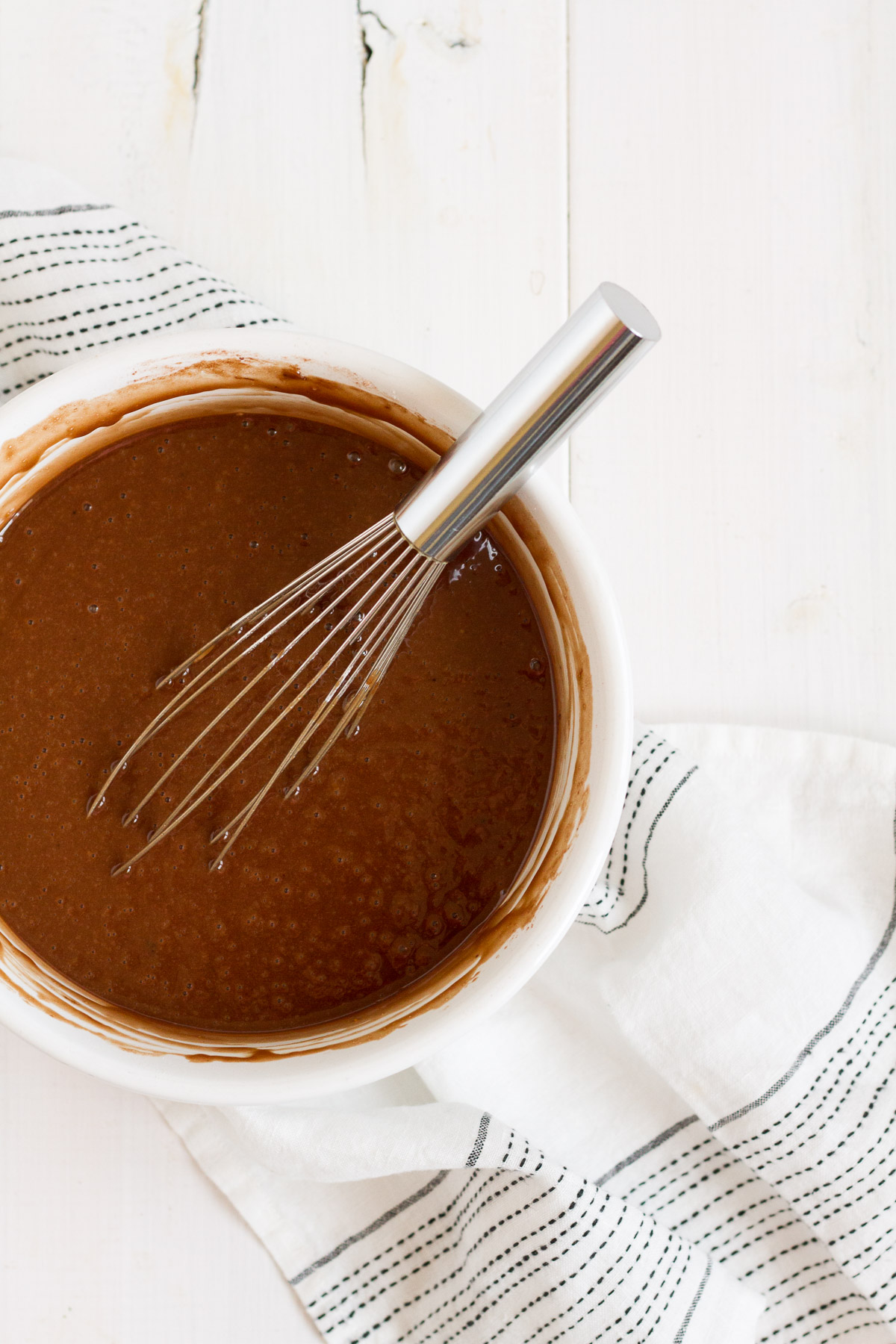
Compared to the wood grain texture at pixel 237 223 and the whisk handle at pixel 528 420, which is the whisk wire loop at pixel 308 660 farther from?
the wood grain texture at pixel 237 223

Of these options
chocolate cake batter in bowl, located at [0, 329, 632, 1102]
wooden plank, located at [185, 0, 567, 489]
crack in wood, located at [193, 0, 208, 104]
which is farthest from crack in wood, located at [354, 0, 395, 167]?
chocolate cake batter in bowl, located at [0, 329, 632, 1102]

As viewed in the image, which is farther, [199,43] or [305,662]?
[199,43]

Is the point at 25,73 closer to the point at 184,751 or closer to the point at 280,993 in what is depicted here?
the point at 184,751

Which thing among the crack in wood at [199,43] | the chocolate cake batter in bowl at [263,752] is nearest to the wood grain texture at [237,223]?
the crack in wood at [199,43]

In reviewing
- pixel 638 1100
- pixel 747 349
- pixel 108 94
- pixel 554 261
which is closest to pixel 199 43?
pixel 108 94

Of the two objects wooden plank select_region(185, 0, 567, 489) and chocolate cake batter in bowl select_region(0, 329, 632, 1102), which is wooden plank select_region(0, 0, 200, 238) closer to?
wooden plank select_region(185, 0, 567, 489)

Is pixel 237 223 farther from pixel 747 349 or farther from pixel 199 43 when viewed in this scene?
pixel 747 349

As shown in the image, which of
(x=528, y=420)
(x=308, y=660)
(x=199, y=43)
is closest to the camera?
(x=528, y=420)

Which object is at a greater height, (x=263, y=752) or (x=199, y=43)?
(x=199, y=43)
